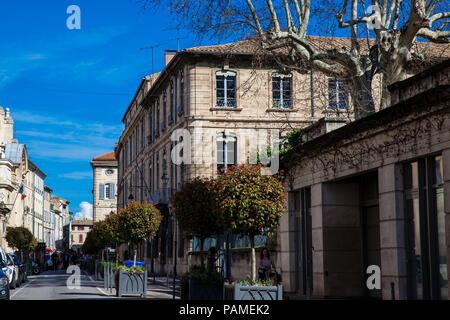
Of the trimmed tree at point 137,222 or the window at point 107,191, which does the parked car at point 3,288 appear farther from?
the window at point 107,191

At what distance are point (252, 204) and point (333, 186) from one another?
268 centimetres

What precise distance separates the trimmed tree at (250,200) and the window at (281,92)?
21342 millimetres

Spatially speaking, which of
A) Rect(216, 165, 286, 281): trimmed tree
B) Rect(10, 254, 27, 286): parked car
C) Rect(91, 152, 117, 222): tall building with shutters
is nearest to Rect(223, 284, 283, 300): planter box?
Rect(216, 165, 286, 281): trimmed tree

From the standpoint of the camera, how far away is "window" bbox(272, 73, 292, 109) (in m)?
40.2

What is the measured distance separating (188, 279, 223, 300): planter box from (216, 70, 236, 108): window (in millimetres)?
23103

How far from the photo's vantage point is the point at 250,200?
736 inches

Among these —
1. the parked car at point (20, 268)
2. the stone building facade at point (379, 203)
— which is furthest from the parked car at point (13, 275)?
the stone building facade at point (379, 203)

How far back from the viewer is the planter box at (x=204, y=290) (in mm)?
18703

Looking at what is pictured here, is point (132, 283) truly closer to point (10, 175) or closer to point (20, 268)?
point (20, 268)

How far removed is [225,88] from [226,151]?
3591 mm

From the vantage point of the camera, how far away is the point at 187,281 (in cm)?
1958

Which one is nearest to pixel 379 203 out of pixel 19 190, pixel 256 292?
pixel 256 292
